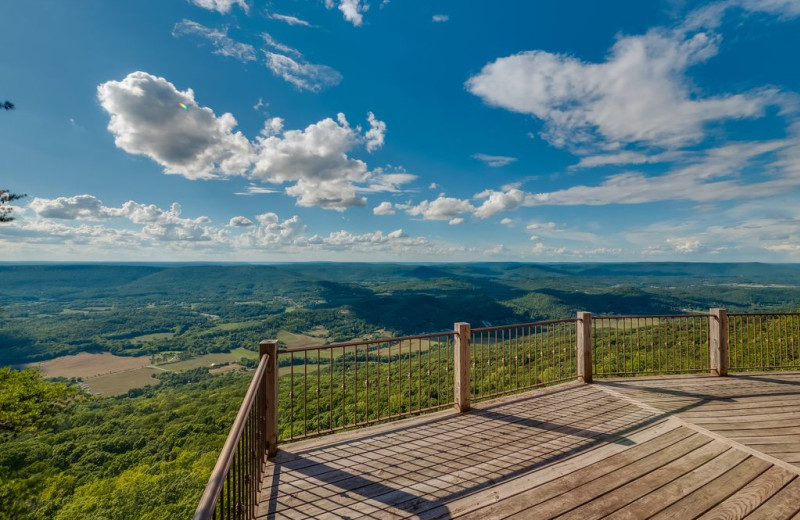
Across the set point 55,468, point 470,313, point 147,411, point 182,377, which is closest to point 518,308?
point 470,313

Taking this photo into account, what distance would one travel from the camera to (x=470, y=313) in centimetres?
9744

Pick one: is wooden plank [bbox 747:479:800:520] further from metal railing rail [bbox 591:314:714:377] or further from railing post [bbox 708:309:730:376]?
railing post [bbox 708:309:730:376]

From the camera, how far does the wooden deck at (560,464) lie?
2.75m

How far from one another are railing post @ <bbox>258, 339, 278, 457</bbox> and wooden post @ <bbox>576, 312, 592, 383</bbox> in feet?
16.3

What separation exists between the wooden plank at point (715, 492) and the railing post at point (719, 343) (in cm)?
367

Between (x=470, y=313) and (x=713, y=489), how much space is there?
96879mm

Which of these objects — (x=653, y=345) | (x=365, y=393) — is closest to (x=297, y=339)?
(x=653, y=345)

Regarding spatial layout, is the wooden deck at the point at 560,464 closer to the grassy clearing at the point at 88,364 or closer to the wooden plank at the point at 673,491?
the wooden plank at the point at 673,491

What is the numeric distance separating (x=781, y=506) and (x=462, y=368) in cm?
303

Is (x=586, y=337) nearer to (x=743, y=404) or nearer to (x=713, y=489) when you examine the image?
(x=743, y=404)

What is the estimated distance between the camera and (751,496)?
9.23 feet

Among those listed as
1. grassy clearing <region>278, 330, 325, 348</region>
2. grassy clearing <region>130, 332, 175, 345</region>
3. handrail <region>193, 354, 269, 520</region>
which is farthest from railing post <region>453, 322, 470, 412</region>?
grassy clearing <region>130, 332, 175, 345</region>

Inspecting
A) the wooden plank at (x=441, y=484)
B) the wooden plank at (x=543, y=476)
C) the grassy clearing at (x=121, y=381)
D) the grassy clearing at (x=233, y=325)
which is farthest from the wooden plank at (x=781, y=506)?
the grassy clearing at (x=233, y=325)

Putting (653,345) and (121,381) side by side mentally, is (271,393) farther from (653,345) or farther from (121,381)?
(121,381)
